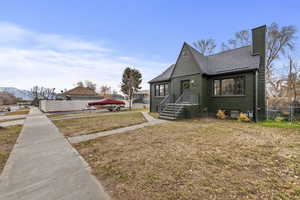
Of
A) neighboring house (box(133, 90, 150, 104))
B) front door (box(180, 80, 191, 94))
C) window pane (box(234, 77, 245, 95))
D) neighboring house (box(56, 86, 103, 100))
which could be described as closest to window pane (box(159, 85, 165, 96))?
front door (box(180, 80, 191, 94))

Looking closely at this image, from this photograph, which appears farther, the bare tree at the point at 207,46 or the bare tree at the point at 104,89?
the bare tree at the point at 104,89

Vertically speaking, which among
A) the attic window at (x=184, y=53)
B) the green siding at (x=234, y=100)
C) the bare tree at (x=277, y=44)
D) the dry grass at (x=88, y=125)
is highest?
the bare tree at (x=277, y=44)

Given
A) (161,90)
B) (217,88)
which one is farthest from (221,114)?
(161,90)

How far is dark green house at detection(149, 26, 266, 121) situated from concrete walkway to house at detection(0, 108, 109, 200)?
23.8 feet

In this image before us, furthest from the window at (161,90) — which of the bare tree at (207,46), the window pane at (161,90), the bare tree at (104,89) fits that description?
the bare tree at (104,89)

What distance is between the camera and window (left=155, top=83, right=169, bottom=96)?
1362cm

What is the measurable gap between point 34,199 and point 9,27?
12668 mm

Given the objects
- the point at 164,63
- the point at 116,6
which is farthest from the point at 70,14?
the point at 164,63

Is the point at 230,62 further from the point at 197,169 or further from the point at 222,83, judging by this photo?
the point at 197,169

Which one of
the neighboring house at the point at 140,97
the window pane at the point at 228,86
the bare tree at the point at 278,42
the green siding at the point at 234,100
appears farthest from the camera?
the neighboring house at the point at 140,97

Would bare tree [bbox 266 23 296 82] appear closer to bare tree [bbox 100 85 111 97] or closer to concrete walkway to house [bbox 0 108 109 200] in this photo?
concrete walkway to house [bbox 0 108 109 200]

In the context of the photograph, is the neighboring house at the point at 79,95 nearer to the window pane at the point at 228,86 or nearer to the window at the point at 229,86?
the window at the point at 229,86

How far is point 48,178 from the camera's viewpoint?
2428mm

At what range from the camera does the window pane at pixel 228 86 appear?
31.5 ft
